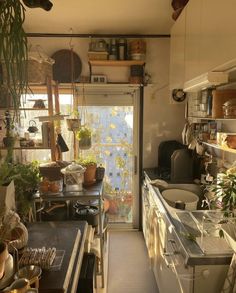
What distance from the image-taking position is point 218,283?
132 centimetres

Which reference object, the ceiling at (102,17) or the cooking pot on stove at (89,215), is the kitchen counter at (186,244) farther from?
the ceiling at (102,17)

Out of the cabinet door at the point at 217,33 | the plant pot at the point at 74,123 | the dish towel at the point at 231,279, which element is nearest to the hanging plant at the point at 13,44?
the cabinet door at the point at 217,33

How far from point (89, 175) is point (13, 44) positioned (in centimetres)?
→ 151

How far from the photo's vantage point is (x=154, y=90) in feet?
10.5

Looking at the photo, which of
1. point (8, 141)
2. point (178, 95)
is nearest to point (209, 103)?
point (178, 95)

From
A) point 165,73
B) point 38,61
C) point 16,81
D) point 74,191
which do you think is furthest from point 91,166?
point 165,73

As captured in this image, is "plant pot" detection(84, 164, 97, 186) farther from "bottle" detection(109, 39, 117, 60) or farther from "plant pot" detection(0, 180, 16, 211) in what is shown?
"bottle" detection(109, 39, 117, 60)

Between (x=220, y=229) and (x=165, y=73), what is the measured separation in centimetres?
222

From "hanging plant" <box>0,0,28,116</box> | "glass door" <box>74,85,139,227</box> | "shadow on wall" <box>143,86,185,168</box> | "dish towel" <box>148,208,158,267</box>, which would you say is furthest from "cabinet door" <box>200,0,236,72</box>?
"glass door" <box>74,85,139,227</box>

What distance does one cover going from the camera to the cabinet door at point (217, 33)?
124 centimetres

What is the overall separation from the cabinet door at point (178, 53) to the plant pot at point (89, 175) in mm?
1085

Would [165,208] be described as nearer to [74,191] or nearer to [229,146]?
[229,146]

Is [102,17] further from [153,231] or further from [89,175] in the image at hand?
[153,231]

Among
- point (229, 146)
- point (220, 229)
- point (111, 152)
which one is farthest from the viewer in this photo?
point (111, 152)
